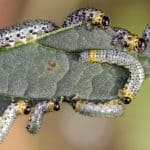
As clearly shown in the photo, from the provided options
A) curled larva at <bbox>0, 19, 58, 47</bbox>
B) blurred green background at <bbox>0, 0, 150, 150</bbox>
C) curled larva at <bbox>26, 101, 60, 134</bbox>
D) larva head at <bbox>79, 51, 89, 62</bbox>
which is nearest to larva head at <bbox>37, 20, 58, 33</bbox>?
curled larva at <bbox>0, 19, 58, 47</bbox>

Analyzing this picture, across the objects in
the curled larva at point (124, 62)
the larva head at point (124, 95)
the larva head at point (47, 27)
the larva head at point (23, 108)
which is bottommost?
the larva head at point (23, 108)

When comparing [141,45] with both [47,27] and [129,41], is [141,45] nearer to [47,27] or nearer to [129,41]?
[129,41]

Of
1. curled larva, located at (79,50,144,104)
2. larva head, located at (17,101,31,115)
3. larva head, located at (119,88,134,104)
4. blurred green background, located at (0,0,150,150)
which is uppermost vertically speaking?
blurred green background, located at (0,0,150,150)

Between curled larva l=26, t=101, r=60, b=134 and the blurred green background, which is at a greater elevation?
the blurred green background

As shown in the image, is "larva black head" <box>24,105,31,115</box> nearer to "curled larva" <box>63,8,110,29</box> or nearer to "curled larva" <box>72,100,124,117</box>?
"curled larva" <box>72,100,124,117</box>

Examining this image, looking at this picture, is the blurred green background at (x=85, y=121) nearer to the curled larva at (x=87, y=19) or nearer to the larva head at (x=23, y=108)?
the curled larva at (x=87, y=19)

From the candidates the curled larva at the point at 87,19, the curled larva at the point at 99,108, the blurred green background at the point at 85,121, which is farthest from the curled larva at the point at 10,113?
the blurred green background at the point at 85,121

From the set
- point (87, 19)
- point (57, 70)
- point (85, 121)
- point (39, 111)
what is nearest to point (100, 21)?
point (87, 19)

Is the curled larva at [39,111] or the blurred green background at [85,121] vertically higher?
the blurred green background at [85,121]
